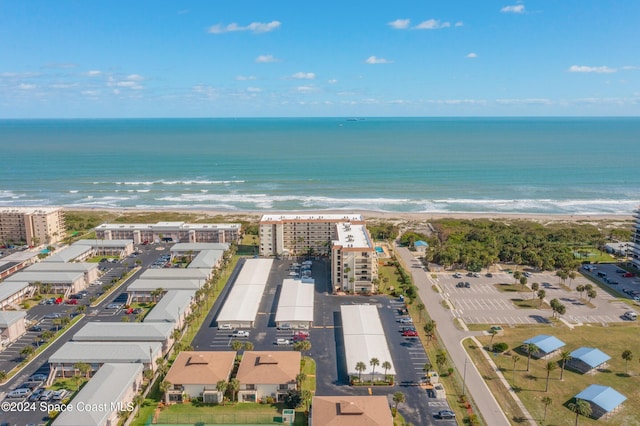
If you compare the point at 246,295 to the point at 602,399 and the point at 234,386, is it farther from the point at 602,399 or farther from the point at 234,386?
the point at 602,399

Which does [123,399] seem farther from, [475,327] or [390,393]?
[475,327]

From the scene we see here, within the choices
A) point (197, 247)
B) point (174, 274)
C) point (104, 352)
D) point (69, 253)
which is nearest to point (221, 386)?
point (104, 352)

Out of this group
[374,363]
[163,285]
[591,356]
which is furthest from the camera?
[163,285]

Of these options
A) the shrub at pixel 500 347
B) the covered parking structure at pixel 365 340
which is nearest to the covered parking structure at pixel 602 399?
the shrub at pixel 500 347

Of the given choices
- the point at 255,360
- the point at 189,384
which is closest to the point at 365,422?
the point at 255,360

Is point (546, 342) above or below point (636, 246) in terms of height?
below

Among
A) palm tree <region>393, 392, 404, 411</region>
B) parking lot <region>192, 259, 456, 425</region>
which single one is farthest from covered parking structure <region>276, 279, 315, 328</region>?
palm tree <region>393, 392, 404, 411</region>
